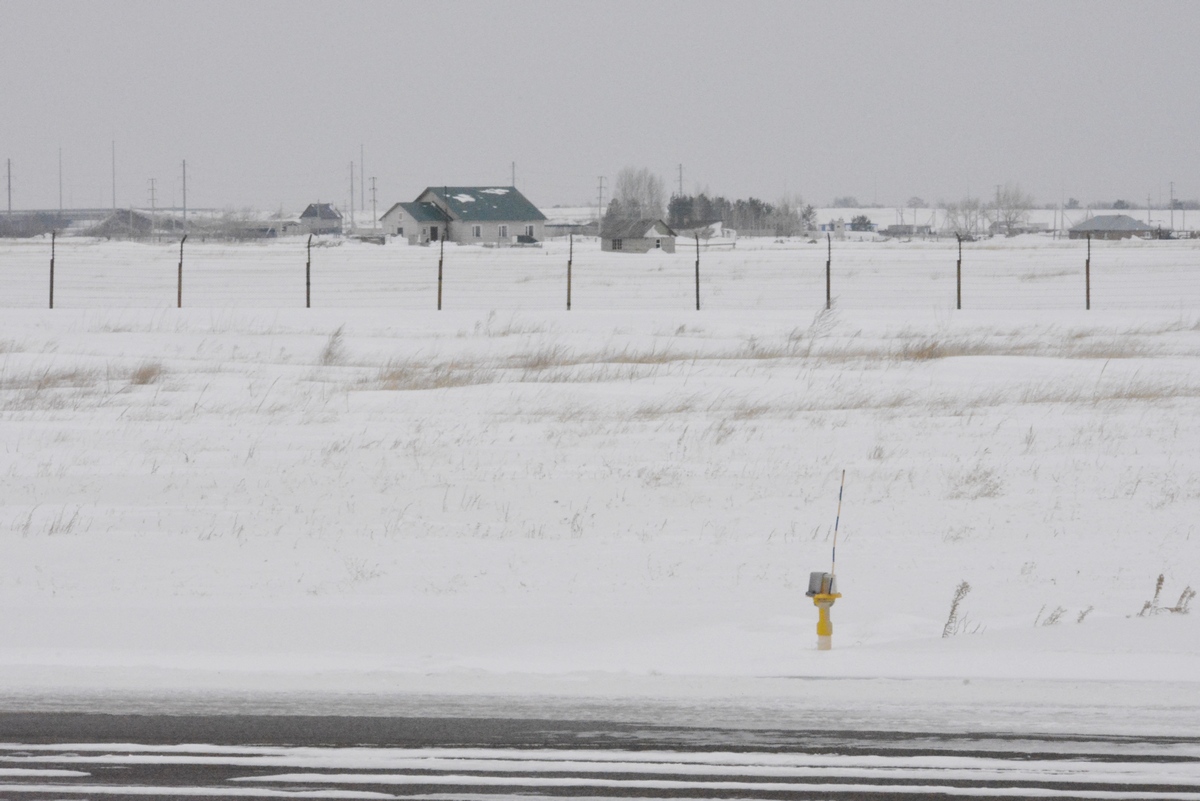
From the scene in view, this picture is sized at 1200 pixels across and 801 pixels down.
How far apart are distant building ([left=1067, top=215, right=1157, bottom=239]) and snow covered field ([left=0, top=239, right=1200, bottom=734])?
107 metres

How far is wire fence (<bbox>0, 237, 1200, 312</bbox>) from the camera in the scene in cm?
4194

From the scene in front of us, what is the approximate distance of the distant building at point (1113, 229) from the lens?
124m

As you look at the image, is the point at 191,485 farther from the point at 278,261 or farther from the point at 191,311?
the point at 278,261

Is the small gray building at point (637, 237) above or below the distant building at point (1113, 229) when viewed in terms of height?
below

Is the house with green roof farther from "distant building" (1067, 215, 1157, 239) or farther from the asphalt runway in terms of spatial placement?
the asphalt runway

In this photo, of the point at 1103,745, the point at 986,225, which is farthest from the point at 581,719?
the point at 986,225

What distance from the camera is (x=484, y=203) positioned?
102 m

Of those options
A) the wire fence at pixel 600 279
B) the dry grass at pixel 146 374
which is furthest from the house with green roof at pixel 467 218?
the dry grass at pixel 146 374

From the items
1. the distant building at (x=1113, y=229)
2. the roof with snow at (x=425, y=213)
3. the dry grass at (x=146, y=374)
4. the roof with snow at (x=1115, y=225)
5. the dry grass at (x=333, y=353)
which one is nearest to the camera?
the dry grass at (x=146, y=374)

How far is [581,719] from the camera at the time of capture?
6.25m

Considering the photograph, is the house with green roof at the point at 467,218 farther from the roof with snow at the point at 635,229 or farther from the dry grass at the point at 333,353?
the dry grass at the point at 333,353

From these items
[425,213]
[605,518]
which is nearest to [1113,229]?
[425,213]

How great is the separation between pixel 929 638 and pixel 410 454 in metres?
7.35

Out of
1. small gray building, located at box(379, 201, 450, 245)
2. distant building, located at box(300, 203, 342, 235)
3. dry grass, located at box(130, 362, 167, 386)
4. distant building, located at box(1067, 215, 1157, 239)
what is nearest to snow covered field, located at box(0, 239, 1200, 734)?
dry grass, located at box(130, 362, 167, 386)
